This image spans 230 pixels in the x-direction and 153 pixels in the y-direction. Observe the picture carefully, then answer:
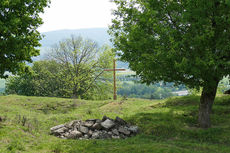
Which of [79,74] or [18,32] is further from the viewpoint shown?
[79,74]

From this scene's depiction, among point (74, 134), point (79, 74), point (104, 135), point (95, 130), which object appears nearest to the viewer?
point (74, 134)

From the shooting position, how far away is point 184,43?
14758 millimetres

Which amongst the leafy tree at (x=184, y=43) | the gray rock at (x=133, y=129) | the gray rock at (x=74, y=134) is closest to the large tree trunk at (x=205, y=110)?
the leafy tree at (x=184, y=43)

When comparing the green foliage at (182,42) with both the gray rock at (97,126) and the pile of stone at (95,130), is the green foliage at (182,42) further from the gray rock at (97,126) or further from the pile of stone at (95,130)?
the gray rock at (97,126)

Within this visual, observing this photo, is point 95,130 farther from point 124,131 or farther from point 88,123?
point 124,131

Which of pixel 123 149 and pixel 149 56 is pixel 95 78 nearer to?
pixel 149 56

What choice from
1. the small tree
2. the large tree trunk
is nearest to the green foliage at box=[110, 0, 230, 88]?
the large tree trunk

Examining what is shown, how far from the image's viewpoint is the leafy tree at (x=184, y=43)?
44.3 ft

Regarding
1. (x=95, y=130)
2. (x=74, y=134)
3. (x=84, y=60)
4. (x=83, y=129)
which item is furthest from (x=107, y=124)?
(x=84, y=60)

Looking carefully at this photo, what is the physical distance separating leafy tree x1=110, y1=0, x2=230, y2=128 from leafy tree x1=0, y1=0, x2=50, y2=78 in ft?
21.9

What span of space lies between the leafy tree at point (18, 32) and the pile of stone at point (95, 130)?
5.68 meters

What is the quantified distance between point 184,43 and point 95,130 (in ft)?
27.3

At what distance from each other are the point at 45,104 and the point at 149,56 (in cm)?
1998

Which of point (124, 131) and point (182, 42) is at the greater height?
point (182, 42)
